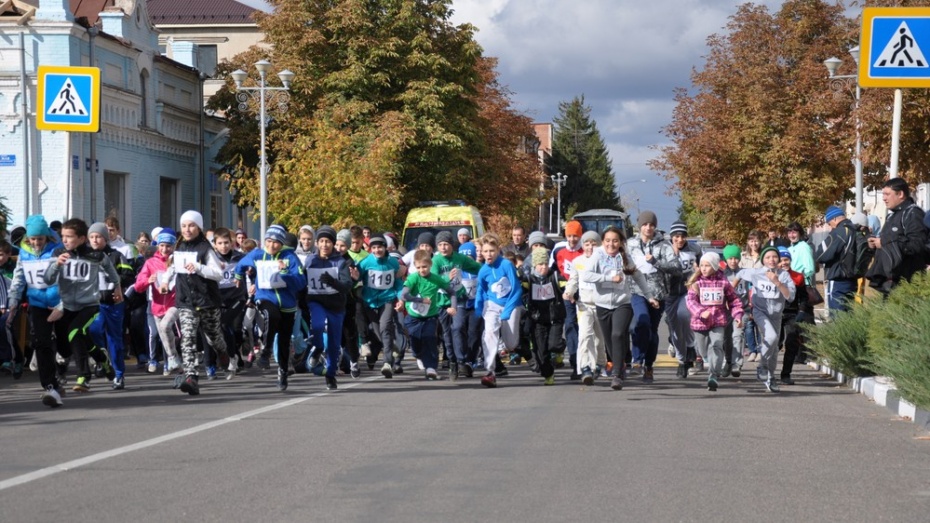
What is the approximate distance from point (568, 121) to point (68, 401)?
5555 inches

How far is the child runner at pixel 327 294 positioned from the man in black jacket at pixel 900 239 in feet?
19.4

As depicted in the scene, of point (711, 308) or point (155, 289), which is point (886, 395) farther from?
point (155, 289)

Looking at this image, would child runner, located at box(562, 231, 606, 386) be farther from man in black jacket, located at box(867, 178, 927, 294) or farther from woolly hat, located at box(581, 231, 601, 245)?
man in black jacket, located at box(867, 178, 927, 294)

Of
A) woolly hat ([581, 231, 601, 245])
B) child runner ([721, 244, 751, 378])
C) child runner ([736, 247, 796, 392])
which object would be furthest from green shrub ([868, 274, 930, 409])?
woolly hat ([581, 231, 601, 245])

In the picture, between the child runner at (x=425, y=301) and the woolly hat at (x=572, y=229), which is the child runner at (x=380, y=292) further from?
the woolly hat at (x=572, y=229)

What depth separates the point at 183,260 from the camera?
Answer: 1379 cm

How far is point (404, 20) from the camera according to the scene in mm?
45438

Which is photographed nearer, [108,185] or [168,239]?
[168,239]

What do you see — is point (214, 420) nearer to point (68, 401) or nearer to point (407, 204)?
point (68, 401)

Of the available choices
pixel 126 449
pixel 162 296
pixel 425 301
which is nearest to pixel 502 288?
pixel 425 301

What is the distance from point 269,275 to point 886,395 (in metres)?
6.50

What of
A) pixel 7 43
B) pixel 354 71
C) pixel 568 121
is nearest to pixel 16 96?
pixel 7 43

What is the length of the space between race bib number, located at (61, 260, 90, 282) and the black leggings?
5449 mm

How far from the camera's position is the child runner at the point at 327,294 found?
14883 millimetres
